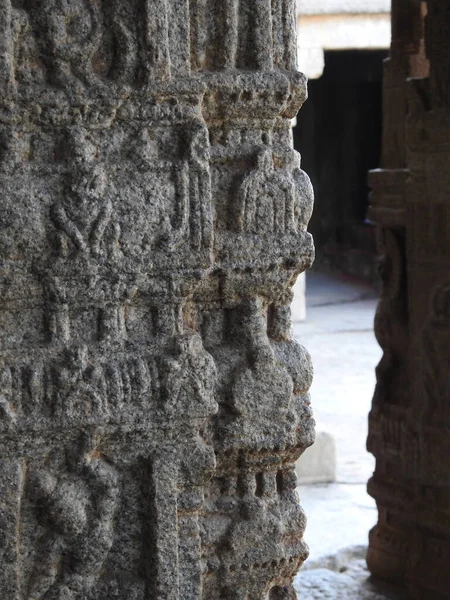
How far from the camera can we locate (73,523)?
73.2 inches

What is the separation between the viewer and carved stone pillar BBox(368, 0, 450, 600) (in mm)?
3367

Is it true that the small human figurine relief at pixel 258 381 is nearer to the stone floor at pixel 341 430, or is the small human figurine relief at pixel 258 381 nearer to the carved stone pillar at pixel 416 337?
the carved stone pillar at pixel 416 337

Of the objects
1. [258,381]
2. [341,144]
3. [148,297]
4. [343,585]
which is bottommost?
[343,585]

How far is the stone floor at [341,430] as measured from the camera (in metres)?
3.86

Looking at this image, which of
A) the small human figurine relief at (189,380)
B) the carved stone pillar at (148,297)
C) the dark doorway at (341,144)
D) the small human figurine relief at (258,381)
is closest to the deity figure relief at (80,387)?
the carved stone pillar at (148,297)

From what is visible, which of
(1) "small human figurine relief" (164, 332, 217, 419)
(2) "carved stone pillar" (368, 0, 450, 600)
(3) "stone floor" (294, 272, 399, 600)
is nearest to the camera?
(1) "small human figurine relief" (164, 332, 217, 419)

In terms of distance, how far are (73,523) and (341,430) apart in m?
4.54

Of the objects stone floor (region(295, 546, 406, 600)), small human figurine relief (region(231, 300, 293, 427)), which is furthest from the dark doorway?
small human figurine relief (region(231, 300, 293, 427))

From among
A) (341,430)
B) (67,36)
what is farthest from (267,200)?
(341,430)

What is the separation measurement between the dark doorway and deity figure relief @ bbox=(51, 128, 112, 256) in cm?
1171

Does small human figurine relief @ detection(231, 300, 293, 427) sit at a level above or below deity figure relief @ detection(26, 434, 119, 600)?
above

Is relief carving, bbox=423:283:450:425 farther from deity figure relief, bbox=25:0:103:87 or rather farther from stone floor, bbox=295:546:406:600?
deity figure relief, bbox=25:0:103:87

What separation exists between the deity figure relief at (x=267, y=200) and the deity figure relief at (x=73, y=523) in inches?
19.9

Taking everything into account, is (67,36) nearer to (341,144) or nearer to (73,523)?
(73,523)
